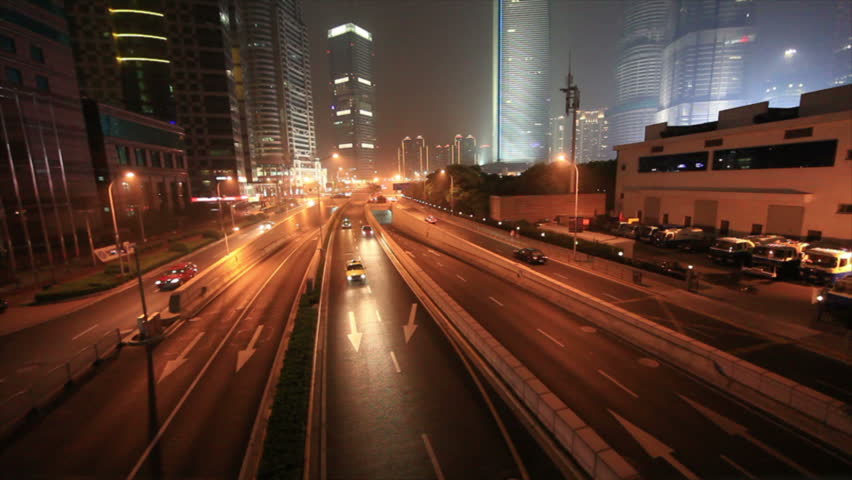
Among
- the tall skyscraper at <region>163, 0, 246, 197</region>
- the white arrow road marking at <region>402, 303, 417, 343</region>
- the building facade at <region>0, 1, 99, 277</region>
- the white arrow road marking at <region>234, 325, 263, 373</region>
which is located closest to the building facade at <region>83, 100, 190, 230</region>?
the building facade at <region>0, 1, 99, 277</region>

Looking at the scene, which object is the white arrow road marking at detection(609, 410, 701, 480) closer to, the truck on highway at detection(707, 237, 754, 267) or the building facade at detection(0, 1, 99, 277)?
the truck on highway at detection(707, 237, 754, 267)

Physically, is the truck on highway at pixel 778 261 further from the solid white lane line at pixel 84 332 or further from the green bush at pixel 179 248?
the green bush at pixel 179 248

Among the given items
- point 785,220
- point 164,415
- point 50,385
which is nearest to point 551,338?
point 164,415

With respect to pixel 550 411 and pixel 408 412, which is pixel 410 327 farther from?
pixel 550 411

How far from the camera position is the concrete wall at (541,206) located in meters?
59.1

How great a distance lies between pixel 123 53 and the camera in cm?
8612

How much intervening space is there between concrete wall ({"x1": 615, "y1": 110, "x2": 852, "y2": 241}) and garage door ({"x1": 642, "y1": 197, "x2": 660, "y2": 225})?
0.59 meters

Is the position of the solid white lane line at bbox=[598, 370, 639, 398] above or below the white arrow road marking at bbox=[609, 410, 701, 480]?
below

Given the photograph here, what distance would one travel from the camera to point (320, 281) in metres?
29.6

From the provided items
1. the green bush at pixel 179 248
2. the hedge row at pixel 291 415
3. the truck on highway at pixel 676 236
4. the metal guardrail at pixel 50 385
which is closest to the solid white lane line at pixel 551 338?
the hedge row at pixel 291 415

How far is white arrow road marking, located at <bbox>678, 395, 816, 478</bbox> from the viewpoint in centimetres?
964

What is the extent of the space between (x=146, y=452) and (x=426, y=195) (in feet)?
295

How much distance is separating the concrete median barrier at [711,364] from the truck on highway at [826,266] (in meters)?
17.2

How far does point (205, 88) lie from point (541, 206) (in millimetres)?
101182
